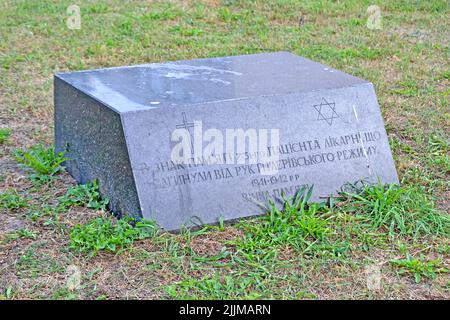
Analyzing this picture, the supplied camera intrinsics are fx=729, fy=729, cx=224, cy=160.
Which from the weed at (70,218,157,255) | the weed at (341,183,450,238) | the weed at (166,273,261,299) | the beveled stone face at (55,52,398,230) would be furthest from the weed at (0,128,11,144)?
the weed at (341,183,450,238)

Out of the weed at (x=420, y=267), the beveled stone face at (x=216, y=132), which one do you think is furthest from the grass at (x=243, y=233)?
the beveled stone face at (x=216, y=132)

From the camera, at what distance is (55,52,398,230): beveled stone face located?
354 centimetres

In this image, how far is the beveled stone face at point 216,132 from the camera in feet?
11.6

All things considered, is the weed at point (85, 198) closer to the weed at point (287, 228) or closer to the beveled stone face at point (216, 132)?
the beveled stone face at point (216, 132)

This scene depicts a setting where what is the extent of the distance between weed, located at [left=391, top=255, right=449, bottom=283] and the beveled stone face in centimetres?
66

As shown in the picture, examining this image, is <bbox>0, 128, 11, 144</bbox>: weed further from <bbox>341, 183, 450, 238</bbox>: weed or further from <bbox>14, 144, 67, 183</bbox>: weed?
<bbox>341, 183, 450, 238</bbox>: weed

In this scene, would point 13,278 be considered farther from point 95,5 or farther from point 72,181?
point 95,5

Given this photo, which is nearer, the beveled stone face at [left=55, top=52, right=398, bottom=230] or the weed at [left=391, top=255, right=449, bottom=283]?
the weed at [left=391, top=255, right=449, bottom=283]

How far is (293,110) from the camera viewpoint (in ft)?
12.6

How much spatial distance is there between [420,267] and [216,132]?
1.18 metres

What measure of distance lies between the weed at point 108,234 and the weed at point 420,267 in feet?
3.78

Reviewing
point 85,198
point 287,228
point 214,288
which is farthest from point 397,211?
point 85,198

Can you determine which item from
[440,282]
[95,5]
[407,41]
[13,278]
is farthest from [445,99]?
[95,5]

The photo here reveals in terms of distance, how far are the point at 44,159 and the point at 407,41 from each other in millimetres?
4622
